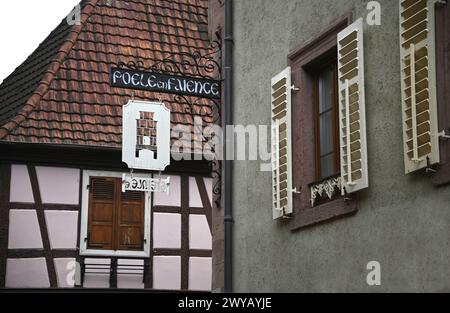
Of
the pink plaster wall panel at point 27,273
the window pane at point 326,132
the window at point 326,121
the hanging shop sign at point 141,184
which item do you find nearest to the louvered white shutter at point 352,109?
the window at point 326,121

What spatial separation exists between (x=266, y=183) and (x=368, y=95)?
2041mm

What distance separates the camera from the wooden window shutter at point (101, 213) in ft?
49.6

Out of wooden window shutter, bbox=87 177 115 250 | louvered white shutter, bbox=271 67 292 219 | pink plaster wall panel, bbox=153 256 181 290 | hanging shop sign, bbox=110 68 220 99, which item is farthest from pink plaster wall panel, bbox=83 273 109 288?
louvered white shutter, bbox=271 67 292 219

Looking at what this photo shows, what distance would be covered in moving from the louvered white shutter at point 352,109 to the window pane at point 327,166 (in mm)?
579

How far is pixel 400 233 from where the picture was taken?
663 cm

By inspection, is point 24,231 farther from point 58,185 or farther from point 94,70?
point 94,70

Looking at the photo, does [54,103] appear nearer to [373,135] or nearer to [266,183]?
[266,183]

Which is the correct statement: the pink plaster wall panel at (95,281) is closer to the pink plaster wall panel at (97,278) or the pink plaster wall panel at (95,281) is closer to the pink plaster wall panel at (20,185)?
the pink plaster wall panel at (97,278)

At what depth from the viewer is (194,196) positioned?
15883 mm

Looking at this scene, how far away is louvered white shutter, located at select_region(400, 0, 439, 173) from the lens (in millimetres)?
6227

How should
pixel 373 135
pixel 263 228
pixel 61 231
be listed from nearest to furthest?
pixel 373 135, pixel 263 228, pixel 61 231

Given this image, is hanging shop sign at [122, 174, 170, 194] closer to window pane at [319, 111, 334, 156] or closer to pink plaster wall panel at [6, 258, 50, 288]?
window pane at [319, 111, 334, 156]

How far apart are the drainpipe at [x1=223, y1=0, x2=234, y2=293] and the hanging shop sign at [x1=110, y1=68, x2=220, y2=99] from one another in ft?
1.87

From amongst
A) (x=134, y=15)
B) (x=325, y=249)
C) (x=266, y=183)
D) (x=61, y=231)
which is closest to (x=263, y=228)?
(x=266, y=183)
